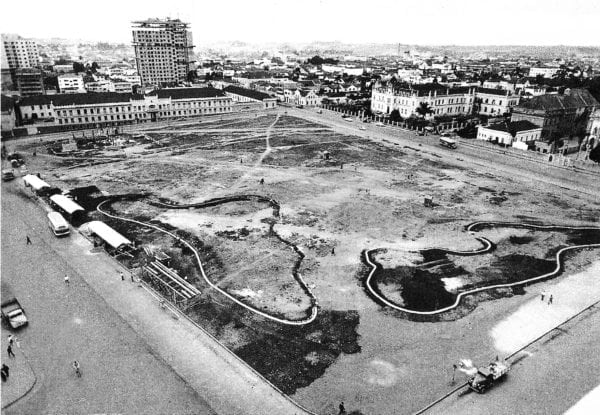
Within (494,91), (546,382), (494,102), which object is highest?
(494,91)

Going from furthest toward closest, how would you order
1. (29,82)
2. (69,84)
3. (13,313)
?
(69,84) < (29,82) < (13,313)

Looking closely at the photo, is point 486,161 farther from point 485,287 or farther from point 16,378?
point 16,378

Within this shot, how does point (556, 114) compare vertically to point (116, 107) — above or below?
above

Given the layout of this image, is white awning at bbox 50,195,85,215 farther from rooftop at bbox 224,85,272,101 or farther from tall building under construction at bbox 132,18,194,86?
tall building under construction at bbox 132,18,194,86

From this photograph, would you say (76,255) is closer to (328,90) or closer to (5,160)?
(5,160)

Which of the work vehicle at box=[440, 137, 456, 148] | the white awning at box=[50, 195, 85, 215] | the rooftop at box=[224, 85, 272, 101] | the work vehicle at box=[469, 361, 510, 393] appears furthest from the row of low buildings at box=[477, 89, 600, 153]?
the white awning at box=[50, 195, 85, 215]

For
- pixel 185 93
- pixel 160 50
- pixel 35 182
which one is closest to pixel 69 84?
pixel 160 50

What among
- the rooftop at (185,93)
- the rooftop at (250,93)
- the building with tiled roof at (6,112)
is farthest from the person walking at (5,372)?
the rooftop at (250,93)

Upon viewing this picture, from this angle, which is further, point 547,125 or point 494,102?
point 494,102
